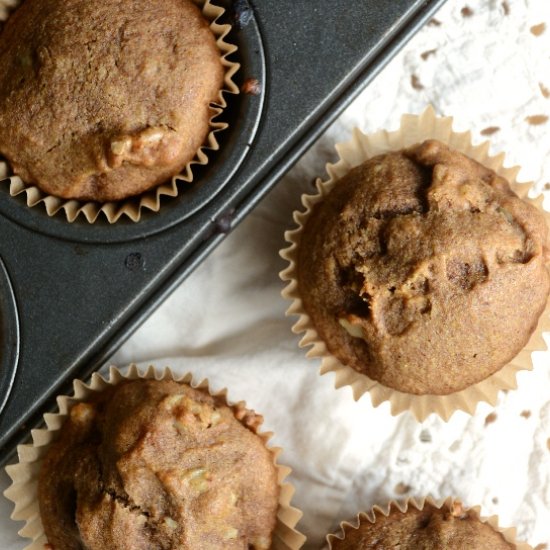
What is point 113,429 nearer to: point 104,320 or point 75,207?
point 104,320

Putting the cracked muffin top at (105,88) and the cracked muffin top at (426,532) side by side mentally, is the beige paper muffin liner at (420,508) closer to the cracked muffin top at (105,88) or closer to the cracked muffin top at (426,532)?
the cracked muffin top at (426,532)

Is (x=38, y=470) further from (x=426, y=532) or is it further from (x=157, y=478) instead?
(x=426, y=532)

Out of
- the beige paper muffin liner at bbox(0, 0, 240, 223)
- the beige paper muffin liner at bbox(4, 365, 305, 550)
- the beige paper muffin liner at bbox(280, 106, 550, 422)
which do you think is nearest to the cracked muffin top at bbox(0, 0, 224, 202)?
the beige paper muffin liner at bbox(0, 0, 240, 223)

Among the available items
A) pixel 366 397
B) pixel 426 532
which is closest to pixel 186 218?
pixel 366 397

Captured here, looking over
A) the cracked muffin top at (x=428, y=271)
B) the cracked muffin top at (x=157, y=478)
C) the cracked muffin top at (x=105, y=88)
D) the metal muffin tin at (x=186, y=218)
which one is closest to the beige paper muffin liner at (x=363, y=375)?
the cracked muffin top at (x=428, y=271)

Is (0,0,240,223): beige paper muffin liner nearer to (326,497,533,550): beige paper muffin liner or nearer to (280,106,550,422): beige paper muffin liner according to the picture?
(280,106,550,422): beige paper muffin liner
